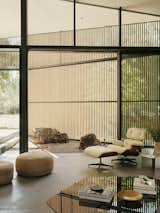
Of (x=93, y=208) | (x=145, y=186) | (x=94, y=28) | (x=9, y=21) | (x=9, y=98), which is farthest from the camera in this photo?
(x=94, y=28)

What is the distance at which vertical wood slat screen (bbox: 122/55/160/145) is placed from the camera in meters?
6.75

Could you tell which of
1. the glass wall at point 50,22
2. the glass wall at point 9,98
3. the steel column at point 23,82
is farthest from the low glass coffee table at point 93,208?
the glass wall at point 50,22

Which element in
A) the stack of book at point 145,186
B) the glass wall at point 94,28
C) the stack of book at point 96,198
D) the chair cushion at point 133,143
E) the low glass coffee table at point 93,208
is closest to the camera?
the low glass coffee table at point 93,208

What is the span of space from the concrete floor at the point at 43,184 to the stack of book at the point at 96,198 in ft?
1.99

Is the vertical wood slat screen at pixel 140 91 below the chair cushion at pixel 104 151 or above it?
above

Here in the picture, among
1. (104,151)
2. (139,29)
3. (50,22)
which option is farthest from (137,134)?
(50,22)

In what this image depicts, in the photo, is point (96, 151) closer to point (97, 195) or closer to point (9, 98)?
point (97, 195)

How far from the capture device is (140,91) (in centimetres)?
679

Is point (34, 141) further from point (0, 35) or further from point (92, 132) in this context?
point (0, 35)

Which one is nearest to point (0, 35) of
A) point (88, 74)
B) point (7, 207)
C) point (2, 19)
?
point (2, 19)

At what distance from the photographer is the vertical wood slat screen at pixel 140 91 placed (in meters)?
6.75

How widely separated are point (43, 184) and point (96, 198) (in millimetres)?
1658

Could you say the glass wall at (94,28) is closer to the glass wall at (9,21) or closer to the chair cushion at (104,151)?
the glass wall at (9,21)

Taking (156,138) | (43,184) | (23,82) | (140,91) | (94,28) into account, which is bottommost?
(43,184)
